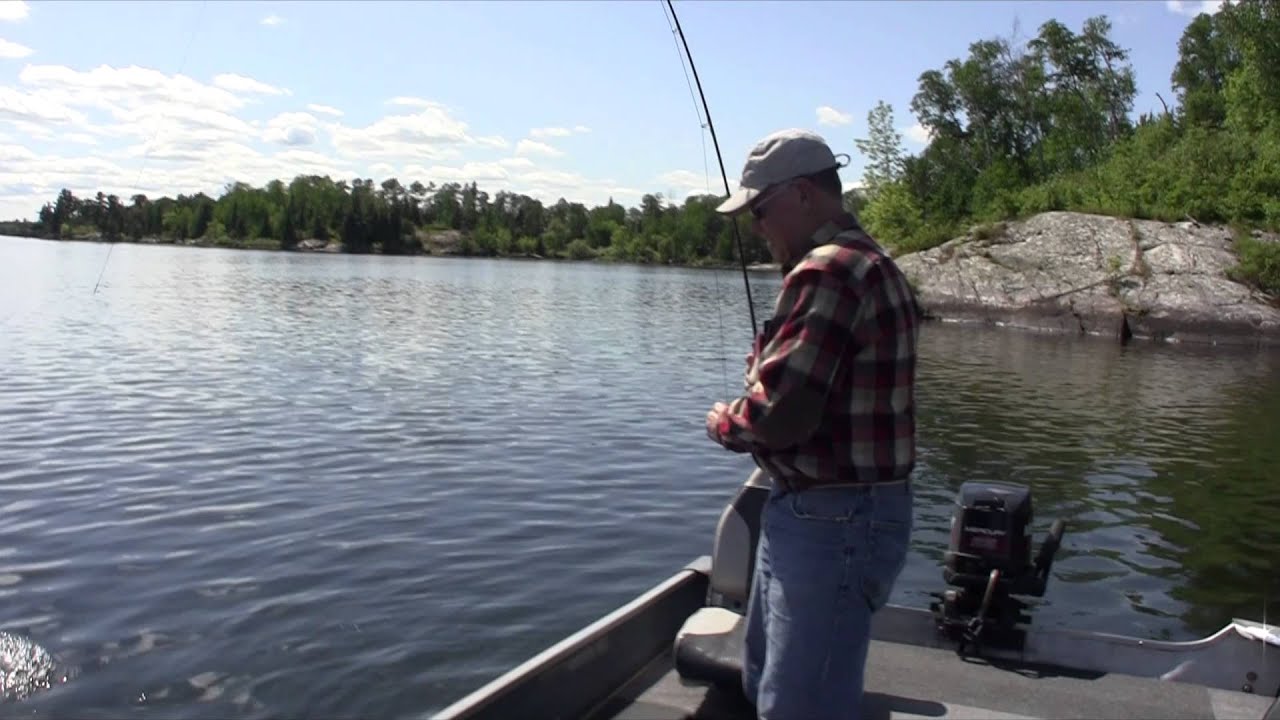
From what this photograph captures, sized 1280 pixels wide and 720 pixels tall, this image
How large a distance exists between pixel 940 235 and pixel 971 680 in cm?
4357

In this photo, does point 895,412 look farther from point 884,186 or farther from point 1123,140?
point 1123,140

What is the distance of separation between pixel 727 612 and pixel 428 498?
6605mm

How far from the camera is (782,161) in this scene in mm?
3367

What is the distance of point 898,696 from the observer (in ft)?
15.6

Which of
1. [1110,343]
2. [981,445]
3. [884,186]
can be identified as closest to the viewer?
[981,445]

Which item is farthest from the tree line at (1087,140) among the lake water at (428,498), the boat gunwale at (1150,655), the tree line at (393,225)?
the tree line at (393,225)

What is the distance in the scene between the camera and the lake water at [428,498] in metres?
7.39

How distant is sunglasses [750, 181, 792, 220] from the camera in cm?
339

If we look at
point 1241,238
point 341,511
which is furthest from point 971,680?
point 1241,238

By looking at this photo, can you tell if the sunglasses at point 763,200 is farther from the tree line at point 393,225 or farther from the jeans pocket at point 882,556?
the tree line at point 393,225

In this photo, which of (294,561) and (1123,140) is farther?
(1123,140)

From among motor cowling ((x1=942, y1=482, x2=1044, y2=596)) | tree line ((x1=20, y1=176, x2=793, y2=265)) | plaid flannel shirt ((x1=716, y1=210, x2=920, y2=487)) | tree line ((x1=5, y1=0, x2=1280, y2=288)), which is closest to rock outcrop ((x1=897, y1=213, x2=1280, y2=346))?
tree line ((x1=5, y1=0, x2=1280, y2=288))

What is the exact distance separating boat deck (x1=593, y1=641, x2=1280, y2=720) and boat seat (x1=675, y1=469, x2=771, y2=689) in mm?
117

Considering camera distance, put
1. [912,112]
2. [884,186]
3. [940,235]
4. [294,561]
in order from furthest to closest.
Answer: [912,112]
[884,186]
[940,235]
[294,561]
